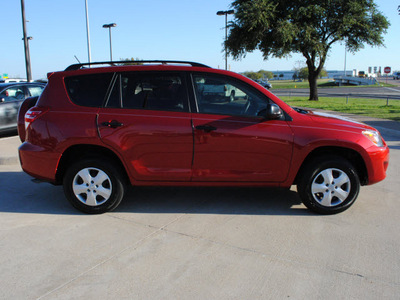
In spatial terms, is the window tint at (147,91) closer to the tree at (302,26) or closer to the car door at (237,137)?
the car door at (237,137)

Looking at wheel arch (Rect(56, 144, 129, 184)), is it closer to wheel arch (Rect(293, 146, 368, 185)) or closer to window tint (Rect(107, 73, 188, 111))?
window tint (Rect(107, 73, 188, 111))

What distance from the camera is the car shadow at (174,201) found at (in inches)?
184

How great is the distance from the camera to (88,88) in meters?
4.53

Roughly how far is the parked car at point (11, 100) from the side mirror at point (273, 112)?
27.3ft

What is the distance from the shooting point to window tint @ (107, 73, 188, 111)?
442 cm

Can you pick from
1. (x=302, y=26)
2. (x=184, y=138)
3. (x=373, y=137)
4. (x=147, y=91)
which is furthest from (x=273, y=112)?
(x=302, y=26)

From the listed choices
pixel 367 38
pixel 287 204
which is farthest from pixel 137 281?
pixel 367 38

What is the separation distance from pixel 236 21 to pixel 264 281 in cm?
2332

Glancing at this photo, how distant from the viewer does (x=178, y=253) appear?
3533 mm

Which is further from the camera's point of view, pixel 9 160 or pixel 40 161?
pixel 9 160

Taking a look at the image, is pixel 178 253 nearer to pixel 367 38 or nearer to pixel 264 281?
pixel 264 281

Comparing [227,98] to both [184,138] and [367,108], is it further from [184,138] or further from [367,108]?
[367,108]

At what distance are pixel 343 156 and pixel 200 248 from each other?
220 cm

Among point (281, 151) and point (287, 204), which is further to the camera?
point (287, 204)
